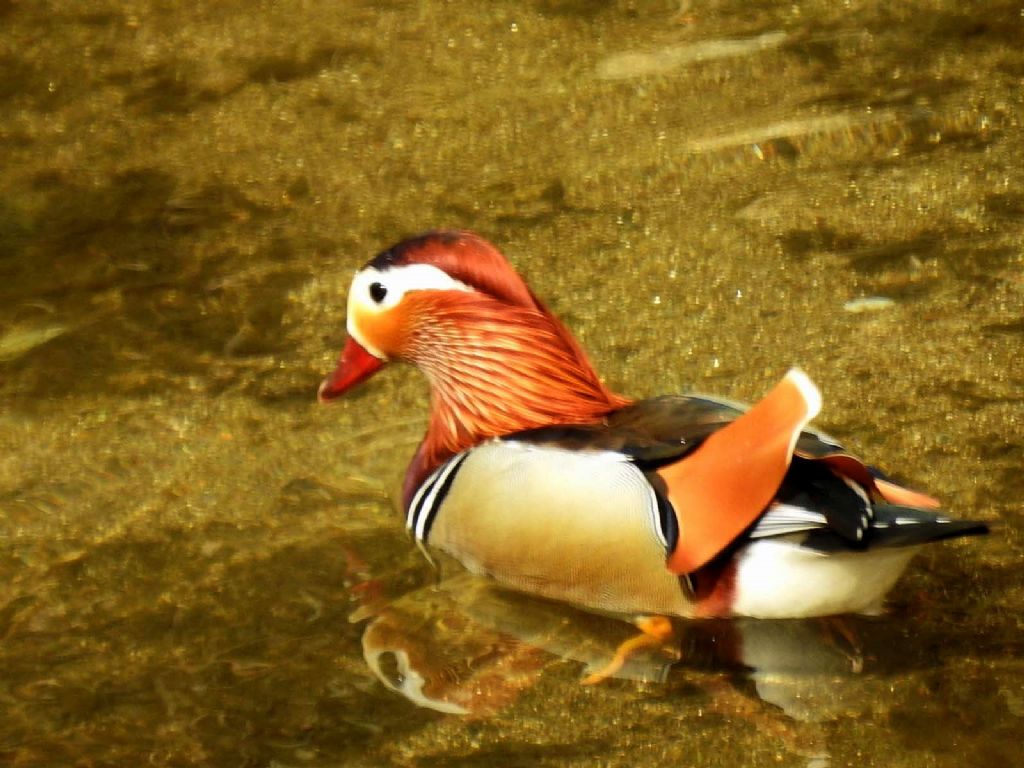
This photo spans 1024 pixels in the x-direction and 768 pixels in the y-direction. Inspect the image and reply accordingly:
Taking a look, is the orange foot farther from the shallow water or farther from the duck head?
the duck head

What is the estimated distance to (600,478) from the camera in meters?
3.23

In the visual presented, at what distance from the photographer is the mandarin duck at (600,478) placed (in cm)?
309

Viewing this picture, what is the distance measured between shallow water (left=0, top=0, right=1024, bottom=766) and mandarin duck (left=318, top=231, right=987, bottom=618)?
0.47ft

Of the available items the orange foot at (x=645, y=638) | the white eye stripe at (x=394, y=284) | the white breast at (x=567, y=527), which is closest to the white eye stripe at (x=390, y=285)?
the white eye stripe at (x=394, y=284)

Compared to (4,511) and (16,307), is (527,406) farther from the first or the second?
(16,307)

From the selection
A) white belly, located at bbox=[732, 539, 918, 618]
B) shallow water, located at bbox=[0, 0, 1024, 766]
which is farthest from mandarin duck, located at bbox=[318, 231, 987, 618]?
shallow water, located at bbox=[0, 0, 1024, 766]

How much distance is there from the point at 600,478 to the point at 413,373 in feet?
4.53

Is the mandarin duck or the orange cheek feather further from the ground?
the orange cheek feather

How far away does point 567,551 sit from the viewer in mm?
3307

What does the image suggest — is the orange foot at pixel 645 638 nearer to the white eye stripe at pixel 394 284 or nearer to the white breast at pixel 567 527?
the white breast at pixel 567 527

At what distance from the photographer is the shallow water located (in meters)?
3.21

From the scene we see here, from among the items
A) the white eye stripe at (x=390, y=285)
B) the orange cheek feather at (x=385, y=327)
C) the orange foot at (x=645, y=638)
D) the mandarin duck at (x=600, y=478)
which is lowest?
the orange foot at (x=645, y=638)

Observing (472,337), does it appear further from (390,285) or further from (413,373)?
(413,373)

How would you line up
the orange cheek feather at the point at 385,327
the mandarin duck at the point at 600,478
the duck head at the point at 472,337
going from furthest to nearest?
the orange cheek feather at the point at 385,327
the duck head at the point at 472,337
the mandarin duck at the point at 600,478
